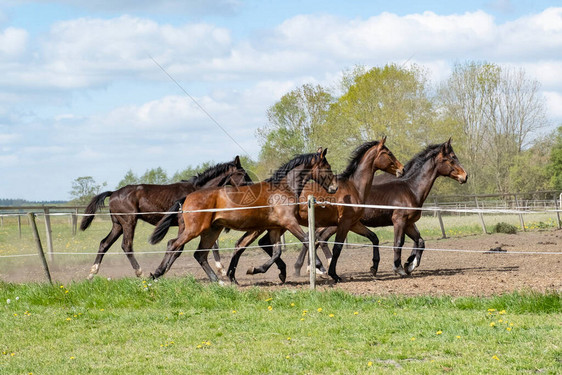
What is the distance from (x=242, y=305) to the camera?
7.93 m

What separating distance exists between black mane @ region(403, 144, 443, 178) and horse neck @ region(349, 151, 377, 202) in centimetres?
145

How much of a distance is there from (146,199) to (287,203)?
12.3 ft

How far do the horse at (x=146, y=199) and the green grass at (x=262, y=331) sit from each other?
3.47m

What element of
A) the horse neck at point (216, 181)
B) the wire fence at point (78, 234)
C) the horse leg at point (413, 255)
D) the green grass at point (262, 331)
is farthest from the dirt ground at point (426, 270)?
the horse neck at point (216, 181)

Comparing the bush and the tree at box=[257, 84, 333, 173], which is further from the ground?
the tree at box=[257, 84, 333, 173]

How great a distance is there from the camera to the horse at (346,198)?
1065cm

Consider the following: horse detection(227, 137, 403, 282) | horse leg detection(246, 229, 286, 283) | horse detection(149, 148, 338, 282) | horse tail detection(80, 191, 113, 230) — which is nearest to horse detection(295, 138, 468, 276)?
horse detection(227, 137, 403, 282)

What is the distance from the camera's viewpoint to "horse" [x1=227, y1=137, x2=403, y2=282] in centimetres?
1065

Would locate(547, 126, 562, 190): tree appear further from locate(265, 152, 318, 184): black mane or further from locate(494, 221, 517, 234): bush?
locate(265, 152, 318, 184): black mane

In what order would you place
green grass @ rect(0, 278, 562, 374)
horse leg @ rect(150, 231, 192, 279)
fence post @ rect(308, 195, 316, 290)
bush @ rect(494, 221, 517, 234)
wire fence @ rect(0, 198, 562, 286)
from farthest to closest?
bush @ rect(494, 221, 517, 234), wire fence @ rect(0, 198, 562, 286), horse leg @ rect(150, 231, 192, 279), fence post @ rect(308, 195, 316, 290), green grass @ rect(0, 278, 562, 374)

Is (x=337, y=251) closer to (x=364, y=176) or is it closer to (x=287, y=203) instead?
(x=287, y=203)

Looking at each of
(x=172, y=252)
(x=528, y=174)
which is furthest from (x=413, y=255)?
(x=528, y=174)

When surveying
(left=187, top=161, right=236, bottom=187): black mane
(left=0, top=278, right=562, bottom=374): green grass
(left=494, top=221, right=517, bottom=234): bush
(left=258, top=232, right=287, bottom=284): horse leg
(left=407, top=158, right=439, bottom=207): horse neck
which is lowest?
(left=494, top=221, right=517, bottom=234): bush

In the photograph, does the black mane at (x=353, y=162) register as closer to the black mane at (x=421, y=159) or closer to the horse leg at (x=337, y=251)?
the horse leg at (x=337, y=251)
